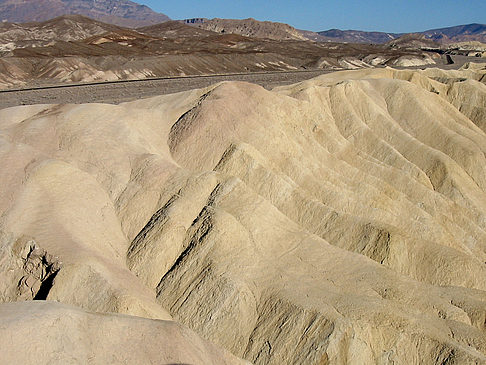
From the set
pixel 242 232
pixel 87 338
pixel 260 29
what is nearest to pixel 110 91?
pixel 242 232

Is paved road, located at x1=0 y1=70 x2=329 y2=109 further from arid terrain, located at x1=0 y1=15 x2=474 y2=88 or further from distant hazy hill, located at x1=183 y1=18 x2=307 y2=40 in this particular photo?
distant hazy hill, located at x1=183 y1=18 x2=307 y2=40

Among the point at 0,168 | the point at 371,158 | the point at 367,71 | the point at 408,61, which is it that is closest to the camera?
the point at 0,168

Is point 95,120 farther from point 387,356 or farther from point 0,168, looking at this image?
point 387,356

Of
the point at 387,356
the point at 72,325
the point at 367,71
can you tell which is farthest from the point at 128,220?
the point at 367,71

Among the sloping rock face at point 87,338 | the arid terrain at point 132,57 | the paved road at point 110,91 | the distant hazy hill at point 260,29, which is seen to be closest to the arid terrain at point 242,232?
the sloping rock face at point 87,338

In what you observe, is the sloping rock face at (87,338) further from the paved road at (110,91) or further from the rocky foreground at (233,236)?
the paved road at (110,91)

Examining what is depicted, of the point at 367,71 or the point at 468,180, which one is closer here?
the point at 468,180
